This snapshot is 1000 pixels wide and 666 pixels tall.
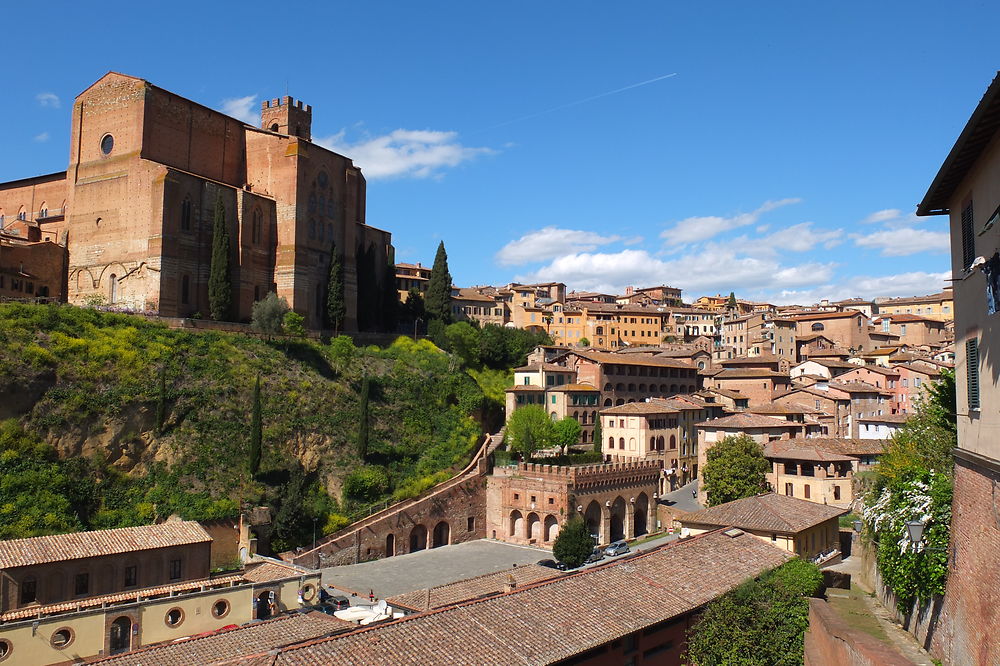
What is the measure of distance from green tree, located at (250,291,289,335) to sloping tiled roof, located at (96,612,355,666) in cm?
2641

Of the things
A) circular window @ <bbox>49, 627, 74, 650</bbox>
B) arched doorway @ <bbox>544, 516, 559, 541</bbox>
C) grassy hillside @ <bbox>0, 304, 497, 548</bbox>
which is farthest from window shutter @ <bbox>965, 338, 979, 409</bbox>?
arched doorway @ <bbox>544, 516, 559, 541</bbox>

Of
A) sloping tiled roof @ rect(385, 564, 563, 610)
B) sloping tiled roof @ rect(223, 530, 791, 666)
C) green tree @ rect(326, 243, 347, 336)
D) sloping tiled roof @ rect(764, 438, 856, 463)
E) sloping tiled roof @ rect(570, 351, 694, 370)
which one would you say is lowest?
sloping tiled roof @ rect(385, 564, 563, 610)

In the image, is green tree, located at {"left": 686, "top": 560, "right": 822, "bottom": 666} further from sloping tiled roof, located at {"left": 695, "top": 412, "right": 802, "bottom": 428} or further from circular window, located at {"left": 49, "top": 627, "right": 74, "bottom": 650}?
sloping tiled roof, located at {"left": 695, "top": 412, "right": 802, "bottom": 428}

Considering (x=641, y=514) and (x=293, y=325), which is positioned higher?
(x=293, y=325)

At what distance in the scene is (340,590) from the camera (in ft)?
112

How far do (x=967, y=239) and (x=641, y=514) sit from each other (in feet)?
119

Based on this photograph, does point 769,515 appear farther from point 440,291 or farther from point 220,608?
point 440,291

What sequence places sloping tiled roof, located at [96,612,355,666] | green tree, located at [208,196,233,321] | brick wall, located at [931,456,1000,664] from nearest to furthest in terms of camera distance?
brick wall, located at [931,456,1000,664] → sloping tiled roof, located at [96,612,355,666] → green tree, located at [208,196,233,321]

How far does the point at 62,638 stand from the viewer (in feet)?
76.6

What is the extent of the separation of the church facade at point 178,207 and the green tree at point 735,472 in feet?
88.4

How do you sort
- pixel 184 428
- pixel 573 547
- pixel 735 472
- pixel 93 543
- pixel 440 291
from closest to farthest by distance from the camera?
pixel 93 543 → pixel 573 547 → pixel 184 428 → pixel 735 472 → pixel 440 291

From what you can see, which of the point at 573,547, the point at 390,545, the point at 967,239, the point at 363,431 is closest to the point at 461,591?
the point at 573,547

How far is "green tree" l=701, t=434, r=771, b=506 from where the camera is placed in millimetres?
42469

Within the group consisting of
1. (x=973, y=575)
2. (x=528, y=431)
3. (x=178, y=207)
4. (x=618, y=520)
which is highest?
(x=178, y=207)
